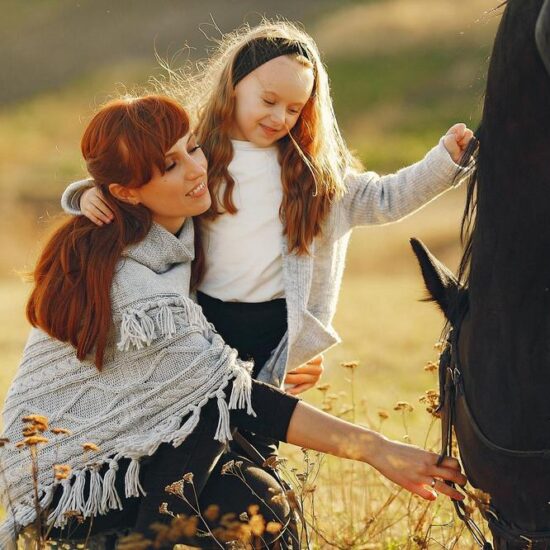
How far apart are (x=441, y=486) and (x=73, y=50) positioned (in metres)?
33.8

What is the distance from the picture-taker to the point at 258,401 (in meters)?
3.10

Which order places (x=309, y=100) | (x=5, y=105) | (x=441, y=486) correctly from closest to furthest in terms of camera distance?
(x=441, y=486) < (x=309, y=100) < (x=5, y=105)

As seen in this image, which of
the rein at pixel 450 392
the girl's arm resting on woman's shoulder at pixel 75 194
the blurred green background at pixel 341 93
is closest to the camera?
the rein at pixel 450 392

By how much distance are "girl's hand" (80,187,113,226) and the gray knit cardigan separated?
6cm

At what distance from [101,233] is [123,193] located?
0.50 ft

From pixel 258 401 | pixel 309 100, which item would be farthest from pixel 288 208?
pixel 258 401

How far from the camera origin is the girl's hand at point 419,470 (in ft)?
9.45

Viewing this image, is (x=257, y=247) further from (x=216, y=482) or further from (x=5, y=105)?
(x=5, y=105)

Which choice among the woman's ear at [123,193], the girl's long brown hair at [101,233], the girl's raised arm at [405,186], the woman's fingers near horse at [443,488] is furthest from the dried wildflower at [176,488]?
the girl's raised arm at [405,186]

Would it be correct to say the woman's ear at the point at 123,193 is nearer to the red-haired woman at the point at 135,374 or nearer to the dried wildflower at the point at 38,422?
the red-haired woman at the point at 135,374

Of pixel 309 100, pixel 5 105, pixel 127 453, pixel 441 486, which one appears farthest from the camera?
pixel 5 105

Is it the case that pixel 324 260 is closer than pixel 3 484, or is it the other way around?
pixel 3 484

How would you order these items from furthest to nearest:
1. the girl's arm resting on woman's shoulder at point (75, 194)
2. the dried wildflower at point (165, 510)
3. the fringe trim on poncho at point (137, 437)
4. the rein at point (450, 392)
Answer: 1. the girl's arm resting on woman's shoulder at point (75, 194)
2. the fringe trim on poncho at point (137, 437)
3. the dried wildflower at point (165, 510)
4. the rein at point (450, 392)

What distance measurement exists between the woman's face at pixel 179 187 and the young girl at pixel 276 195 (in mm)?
167
